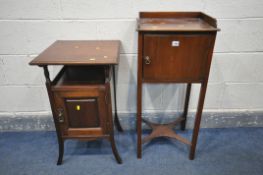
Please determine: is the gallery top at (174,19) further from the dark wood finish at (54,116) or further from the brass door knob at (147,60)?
the dark wood finish at (54,116)

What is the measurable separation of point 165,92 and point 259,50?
805 mm

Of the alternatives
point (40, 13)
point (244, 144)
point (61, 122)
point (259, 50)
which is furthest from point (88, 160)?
point (259, 50)

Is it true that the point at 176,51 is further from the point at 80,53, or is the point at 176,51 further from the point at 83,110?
the point at 83,110

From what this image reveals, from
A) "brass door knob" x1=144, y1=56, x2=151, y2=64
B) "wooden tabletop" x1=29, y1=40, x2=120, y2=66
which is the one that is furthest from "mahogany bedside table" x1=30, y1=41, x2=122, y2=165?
"brass door knob" x1=144, y1=56, x2=151, y2=64

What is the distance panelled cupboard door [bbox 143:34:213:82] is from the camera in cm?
116

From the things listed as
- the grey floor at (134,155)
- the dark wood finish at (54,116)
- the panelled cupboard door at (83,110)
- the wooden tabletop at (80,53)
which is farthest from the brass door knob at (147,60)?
the grey floor at (134,155)

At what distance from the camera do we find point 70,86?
4.14ft

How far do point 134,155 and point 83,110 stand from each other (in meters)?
0.61

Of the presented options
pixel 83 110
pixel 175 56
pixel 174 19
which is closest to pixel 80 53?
pixel 83 110

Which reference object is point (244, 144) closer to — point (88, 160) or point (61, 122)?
point (88, 160)

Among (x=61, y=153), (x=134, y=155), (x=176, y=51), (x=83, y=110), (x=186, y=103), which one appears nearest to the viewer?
(x=176, y=51)

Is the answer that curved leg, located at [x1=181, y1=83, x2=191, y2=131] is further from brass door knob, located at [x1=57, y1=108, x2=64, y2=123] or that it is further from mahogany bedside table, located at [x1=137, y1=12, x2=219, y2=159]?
brass door knob, located at [x1=57, y1=108, x2=64, y2=123]

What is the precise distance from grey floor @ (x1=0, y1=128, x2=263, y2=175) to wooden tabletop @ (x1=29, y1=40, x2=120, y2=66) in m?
0.85

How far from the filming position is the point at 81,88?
1255mm
